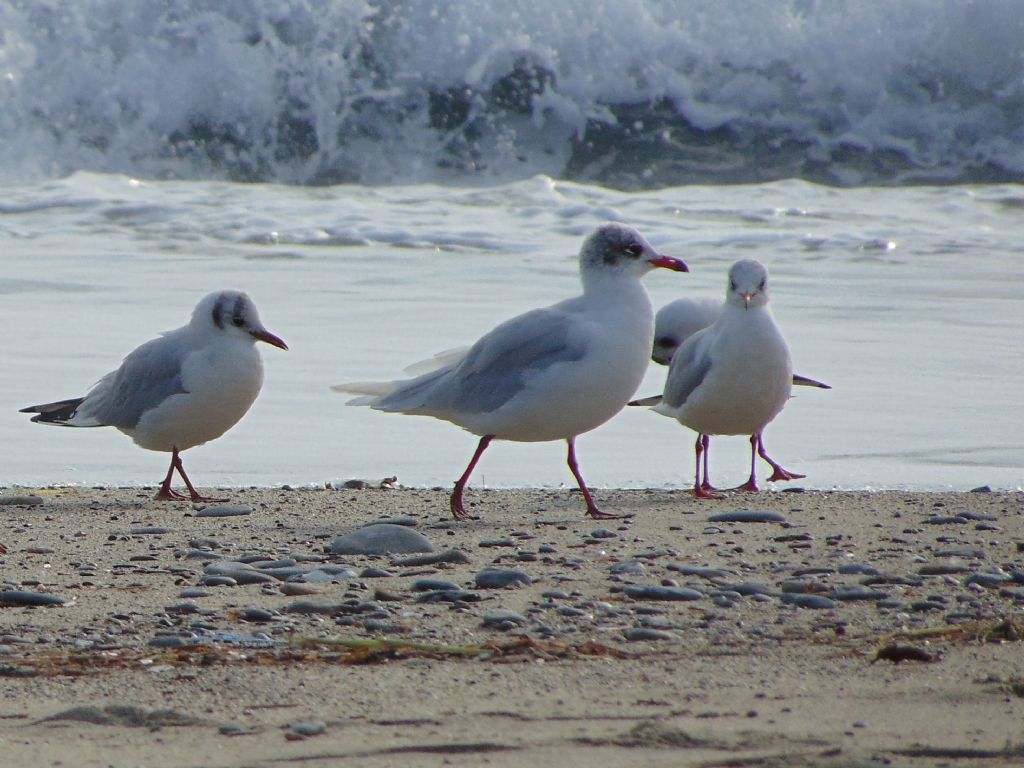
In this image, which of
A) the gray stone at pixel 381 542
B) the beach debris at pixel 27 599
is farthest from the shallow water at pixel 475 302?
the beach debris at pixel 27 599

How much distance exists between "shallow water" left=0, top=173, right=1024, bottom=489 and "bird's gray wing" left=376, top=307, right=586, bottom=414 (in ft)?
1.63

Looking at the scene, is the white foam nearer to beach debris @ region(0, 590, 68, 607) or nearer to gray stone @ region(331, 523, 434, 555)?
gray stone @ region(331, 523, 434, 555)

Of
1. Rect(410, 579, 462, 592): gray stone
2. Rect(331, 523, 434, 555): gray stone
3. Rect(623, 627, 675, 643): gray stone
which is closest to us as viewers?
Rect(623, 627, 675, 643): gray stone

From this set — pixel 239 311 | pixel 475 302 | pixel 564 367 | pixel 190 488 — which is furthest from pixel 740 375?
pixel 475 302

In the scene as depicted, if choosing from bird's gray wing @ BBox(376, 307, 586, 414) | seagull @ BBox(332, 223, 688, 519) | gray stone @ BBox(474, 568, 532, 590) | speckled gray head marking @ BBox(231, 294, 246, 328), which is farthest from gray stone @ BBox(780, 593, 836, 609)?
speckled gray head marking @ BBox(231, 294, 246, 328)

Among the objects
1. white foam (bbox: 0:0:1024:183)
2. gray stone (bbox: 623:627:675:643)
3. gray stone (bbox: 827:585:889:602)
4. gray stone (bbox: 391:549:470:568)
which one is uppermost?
white foam (bbox: 0:0:1024:183)

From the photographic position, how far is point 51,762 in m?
2.56

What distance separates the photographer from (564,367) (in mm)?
5223

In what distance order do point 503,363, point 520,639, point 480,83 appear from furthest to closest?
point 480,83
point 503,363
point 520,639

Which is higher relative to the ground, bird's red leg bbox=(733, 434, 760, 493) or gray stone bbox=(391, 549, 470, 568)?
gray stone bbox=(391, 549, 470, 568)

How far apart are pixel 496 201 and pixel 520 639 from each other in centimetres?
1130

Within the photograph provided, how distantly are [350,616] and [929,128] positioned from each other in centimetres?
1596

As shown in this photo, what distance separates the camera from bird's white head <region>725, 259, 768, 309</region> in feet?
19.4

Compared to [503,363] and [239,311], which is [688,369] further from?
[239,311]
